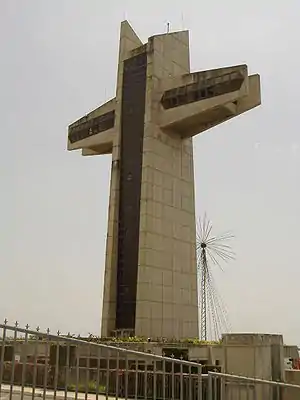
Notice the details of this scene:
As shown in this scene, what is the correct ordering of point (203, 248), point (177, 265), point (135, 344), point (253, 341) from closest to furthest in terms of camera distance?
1. point (253, 341)
2. point (135, 344)
3. point (177, 265)
4. point (203, 248)

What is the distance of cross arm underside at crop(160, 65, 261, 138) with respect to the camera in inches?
751

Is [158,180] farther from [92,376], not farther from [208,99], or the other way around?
[92,376]

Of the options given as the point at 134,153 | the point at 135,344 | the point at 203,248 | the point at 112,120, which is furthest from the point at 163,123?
the point at 135,344

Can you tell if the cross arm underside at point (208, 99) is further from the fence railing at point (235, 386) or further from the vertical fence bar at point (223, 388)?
the vertical fence bar at point (223, 388)

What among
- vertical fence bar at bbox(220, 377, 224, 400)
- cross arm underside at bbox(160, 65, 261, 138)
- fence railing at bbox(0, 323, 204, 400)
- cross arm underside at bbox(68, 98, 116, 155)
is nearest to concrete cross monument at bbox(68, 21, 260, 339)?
cross arm underside at bbox(160, 65, 261, 138)

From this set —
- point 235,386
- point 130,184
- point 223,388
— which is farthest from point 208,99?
point 223,388

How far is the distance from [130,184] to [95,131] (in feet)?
13.0

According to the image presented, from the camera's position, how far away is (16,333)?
720 centimetres

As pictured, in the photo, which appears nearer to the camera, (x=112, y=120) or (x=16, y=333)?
(x=16, y=333)

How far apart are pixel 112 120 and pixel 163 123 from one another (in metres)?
2.96

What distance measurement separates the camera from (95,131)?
23219mm

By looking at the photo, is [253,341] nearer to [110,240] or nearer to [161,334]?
[161,334]

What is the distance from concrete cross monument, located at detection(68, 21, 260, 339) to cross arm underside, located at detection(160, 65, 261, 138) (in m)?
0.04

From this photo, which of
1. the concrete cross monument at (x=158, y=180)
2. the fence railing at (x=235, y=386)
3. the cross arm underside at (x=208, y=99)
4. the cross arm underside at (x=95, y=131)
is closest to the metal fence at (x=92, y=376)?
the fence railing at (x=235, y=386)
